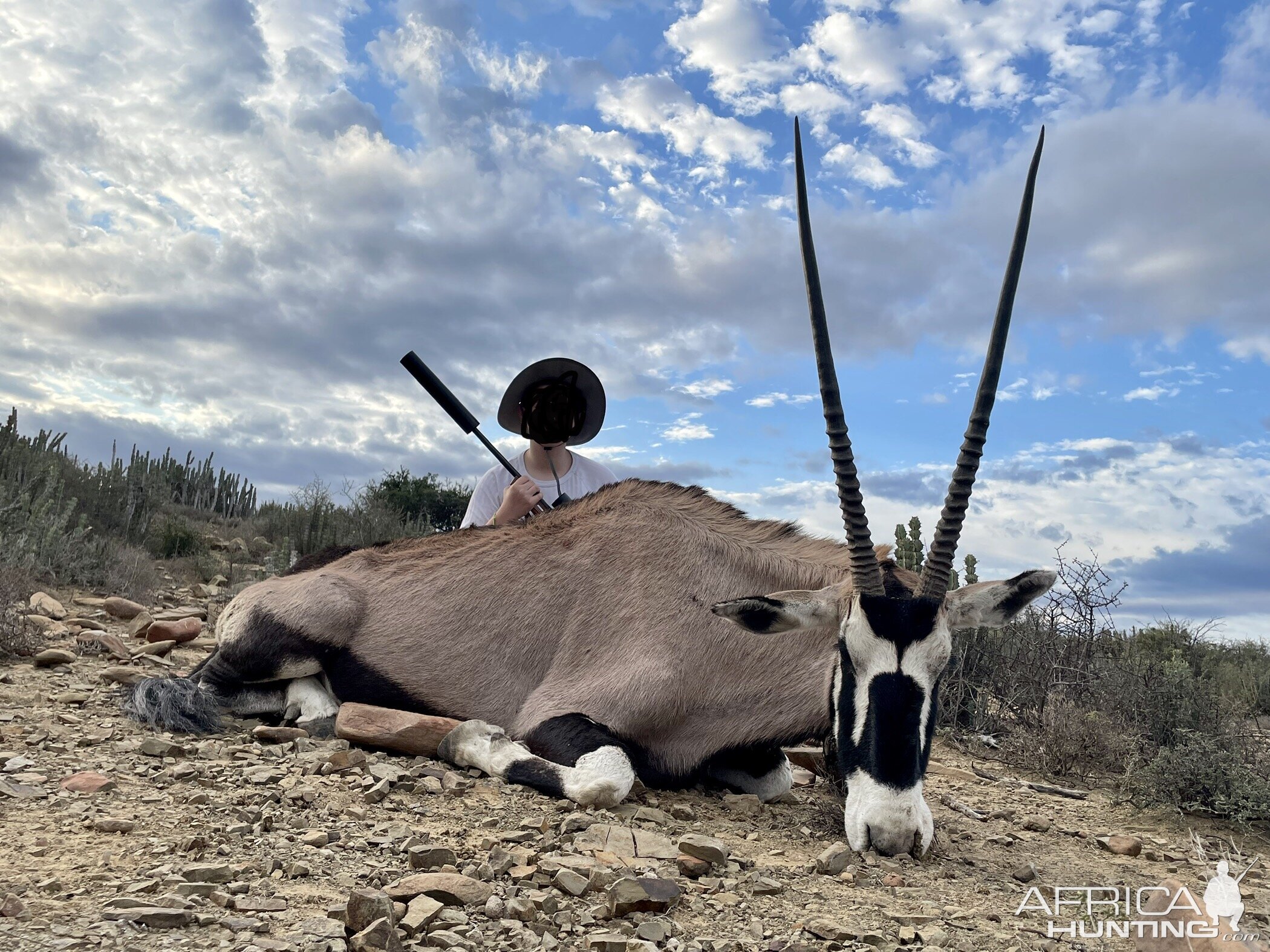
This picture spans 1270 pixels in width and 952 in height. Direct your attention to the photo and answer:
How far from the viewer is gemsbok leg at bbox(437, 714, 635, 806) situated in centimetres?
466

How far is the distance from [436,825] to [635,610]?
6.08ft

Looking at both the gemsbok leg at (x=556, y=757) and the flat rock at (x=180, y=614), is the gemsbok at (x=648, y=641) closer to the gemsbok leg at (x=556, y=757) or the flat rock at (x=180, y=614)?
the gemsbok leg at (x=556, y=757)

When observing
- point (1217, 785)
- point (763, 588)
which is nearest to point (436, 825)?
point (763, 588)

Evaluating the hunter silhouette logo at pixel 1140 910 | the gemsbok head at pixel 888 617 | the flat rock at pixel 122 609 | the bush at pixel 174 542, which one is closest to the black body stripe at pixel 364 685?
the gemsbok head at pixel 888 617

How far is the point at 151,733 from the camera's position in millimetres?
5574

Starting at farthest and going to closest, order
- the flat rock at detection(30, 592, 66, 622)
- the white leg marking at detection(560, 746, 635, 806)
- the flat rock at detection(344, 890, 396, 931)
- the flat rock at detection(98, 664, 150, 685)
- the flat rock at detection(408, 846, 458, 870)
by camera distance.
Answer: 1. the flat rock at detection(30, 592, 66, 622)
2. the flat rock at detection(98, 664, 150, 685)
3. the white leg marking at detection(560, 746, 635, 806)
4. the flat rock at detection(408, 846, 458, 870)
5. the flat rock at detection(344, 890, 396, 931)

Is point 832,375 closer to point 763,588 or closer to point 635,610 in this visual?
point 763,588

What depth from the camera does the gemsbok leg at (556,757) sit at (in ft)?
15.3

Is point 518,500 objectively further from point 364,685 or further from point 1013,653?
point 1013,653

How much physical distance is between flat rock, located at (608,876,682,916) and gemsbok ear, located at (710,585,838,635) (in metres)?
1.54

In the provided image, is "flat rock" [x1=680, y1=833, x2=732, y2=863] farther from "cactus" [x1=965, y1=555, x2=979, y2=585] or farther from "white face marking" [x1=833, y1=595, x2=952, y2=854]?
"cactus" [x1=965, y1=555, x2=979, y2=585]

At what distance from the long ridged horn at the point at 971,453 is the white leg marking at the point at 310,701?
3724mm

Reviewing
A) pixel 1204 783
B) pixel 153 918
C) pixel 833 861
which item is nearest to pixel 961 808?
pixel 1204 783

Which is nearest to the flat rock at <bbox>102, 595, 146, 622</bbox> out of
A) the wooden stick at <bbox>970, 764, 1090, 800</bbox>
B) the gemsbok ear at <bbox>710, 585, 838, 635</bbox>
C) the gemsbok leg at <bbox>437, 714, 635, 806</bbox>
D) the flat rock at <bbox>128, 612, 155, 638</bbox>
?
the flat rock at <bbox>128, 612, 155, 638</bbox>
